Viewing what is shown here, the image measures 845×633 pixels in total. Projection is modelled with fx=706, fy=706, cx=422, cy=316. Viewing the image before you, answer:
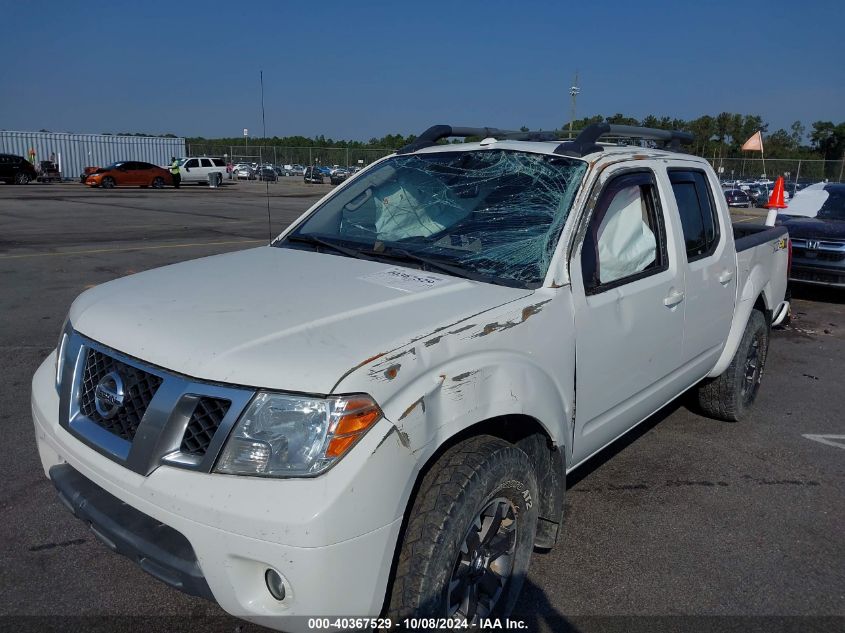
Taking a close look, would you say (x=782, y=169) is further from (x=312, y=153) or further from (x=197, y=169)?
(x=312, y=153)

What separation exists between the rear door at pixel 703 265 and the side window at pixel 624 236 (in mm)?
213

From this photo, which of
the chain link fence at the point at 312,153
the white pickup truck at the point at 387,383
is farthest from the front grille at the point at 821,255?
the chain link fence at the point at 312,153

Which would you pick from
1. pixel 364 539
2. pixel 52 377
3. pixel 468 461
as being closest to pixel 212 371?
pixel 364 539

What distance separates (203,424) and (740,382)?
395cm

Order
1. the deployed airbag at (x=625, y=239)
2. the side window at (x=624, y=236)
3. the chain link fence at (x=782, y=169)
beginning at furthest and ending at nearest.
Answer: the chain link fence at (x=782, y=169), the deployed airbag at (x=625, y=239), the side window at (x=624, y=236)

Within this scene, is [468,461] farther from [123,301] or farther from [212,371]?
[123,301]

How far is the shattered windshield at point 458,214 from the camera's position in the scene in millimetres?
3068

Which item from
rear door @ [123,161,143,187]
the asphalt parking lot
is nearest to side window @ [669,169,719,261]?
the asphalt parking lot

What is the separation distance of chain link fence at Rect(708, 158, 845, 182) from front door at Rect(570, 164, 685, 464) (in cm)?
3579

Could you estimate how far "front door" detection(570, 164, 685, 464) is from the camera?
299 cm

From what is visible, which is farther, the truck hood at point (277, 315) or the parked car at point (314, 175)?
the parked car at point (314, 175)

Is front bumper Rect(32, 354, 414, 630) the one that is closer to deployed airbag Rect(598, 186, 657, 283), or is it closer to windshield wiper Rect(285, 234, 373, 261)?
windshield wiper Rect(285, 234, 373, 261)

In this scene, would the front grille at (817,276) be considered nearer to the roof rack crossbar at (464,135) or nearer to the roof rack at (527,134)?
the roof rack at (527,134)

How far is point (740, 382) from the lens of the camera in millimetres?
4855
